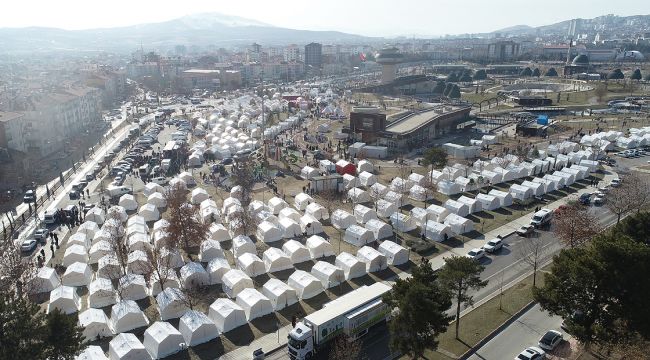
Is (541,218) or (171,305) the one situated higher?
(541,218)

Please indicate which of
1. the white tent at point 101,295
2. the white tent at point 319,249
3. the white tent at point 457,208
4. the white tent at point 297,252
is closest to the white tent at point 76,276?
the white tent at point 101,295

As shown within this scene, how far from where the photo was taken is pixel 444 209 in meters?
34.6

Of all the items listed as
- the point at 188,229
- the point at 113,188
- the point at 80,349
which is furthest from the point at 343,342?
the point at 113,188

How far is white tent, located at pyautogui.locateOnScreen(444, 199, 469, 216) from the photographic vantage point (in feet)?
115

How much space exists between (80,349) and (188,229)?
1298 cm

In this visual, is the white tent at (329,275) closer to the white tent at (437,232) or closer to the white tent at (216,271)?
the white tent at (216,271)

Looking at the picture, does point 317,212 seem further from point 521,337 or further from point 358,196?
point 521,337

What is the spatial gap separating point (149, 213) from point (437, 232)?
72.2ft

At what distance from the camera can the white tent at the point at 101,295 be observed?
2383 centimetres

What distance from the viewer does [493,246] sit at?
2931 centimetres

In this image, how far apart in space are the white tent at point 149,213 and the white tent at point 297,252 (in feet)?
41.8

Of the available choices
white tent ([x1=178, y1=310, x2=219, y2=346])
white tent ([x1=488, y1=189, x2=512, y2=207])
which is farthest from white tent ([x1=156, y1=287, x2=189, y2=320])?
white tent ([x1=488, y1=189, x2=512, y2=207])

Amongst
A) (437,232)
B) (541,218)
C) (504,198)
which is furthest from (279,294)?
(504,198)

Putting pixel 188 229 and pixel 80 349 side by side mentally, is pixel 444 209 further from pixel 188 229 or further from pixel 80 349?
pixel 80 349
